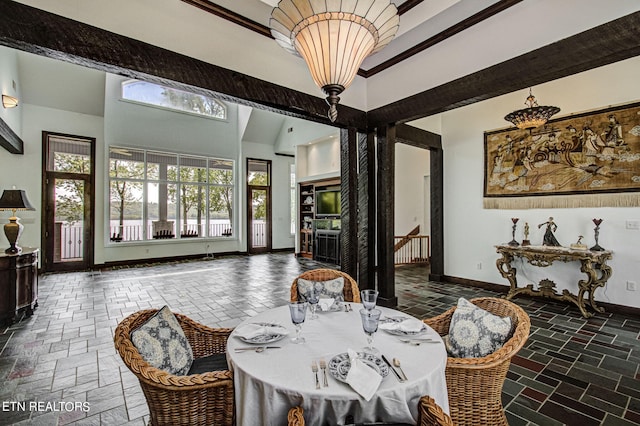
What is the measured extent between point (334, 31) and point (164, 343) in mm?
1919

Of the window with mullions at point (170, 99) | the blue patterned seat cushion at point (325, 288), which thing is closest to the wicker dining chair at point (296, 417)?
the blue patterned seat cushion at point (325, 288)

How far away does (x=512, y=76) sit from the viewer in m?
2.77

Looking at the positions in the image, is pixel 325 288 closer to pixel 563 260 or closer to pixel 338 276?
pixel 338 276

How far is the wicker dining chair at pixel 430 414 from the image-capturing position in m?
1.12

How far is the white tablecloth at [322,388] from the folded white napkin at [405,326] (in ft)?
0.38

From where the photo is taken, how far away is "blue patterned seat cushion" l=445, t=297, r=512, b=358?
1.75 meters

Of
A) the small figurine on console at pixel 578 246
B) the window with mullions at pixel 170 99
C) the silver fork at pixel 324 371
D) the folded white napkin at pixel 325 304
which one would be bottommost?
the silver fork at pixel 324 371

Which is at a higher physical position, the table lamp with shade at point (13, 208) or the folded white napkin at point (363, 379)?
the table lamp with shade at point (13, 208)

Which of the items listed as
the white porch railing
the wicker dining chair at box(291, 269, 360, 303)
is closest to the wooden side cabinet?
the wicker dining chair at box(291, 269, 360, 303)

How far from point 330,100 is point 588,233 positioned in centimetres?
460

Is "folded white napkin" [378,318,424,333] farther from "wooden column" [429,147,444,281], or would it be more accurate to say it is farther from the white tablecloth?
"wooden column" [429,147,444,281]

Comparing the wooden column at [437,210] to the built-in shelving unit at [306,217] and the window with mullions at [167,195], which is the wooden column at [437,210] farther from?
the window with mullions at [167,195]

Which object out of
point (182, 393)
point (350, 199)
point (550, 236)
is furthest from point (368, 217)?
point (182, 393)

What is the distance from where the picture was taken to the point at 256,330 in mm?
1685
